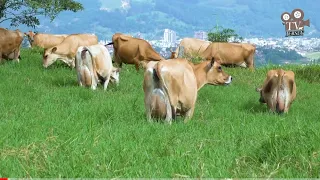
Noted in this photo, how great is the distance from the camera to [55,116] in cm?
884

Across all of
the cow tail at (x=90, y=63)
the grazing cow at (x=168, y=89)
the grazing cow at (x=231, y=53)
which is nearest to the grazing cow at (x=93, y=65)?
the cow tail at (x=90, y=63)

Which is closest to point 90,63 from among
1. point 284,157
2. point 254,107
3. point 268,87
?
point 254,107

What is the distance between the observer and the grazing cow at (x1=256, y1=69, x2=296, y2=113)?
11305mm

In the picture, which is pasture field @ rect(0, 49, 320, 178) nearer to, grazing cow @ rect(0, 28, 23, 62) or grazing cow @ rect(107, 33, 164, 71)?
grazing cow @ rect(107, 33, 164, 71)

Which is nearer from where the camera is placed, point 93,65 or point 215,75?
point 215,75

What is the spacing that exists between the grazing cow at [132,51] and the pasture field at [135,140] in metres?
5.71

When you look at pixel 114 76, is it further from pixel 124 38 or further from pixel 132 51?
pixel 124 38

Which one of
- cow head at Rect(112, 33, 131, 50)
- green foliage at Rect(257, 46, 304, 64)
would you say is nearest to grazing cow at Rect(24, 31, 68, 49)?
green foliage at Rect(257, 46, 304, 64)

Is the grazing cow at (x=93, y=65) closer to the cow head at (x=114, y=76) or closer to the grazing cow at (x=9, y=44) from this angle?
the cow head at (x=114, y=76)

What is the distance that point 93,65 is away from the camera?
45.8 feet

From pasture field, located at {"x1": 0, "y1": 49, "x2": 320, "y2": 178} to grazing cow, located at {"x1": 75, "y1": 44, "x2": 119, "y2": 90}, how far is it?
1001mm

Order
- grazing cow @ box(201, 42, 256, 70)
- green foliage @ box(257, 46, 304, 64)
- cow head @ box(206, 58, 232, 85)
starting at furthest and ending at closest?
1. grazing cow @ box(201, 42, 256, 70)
2. green foliage @ box(257, 46, 304, 64)
3. cow head @ box(206, 58, 232, 85)

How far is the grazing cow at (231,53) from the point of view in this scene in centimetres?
2328

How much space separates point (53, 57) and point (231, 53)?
890 centimetres
